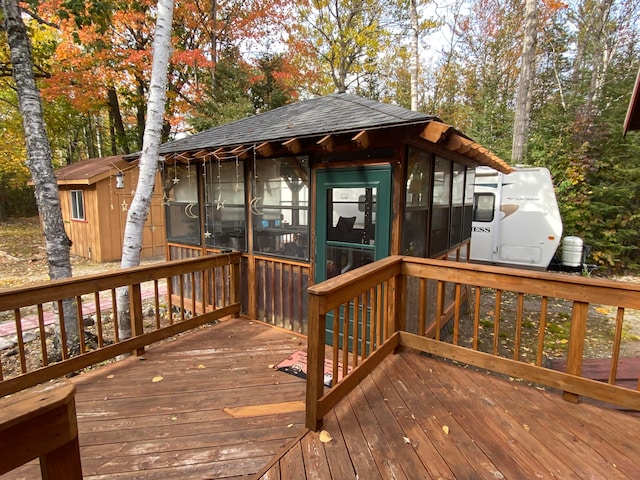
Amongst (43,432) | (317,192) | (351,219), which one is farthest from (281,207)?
(43,432)

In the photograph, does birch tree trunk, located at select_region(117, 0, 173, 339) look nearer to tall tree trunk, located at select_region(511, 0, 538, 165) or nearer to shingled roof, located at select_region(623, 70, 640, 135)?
shingled roof, located at select_region(623, 70, 640, 135)

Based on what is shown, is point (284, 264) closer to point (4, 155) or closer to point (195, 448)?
point (195, 448)

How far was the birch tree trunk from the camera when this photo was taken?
4.10m

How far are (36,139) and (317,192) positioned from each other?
364cm

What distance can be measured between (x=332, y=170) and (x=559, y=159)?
877 cm

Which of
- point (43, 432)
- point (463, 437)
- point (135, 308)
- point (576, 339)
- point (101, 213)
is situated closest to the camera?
point (43, 432)

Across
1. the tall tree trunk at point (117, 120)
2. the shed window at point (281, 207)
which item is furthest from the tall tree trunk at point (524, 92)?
the tall tree trunk at point (117, 120)

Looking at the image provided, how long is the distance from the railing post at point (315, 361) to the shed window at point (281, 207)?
1937mm

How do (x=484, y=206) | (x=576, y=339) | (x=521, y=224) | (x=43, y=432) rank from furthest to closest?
(x=484, y=206) < (x=521, y=224) < (x=576, y=339) < (x=43, y=432)

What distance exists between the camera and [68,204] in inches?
448

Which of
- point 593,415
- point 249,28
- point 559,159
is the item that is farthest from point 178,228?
point 249,28

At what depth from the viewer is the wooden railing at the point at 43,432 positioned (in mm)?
841

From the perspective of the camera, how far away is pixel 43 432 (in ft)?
2.94

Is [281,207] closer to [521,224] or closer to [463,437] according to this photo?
[463,437]
